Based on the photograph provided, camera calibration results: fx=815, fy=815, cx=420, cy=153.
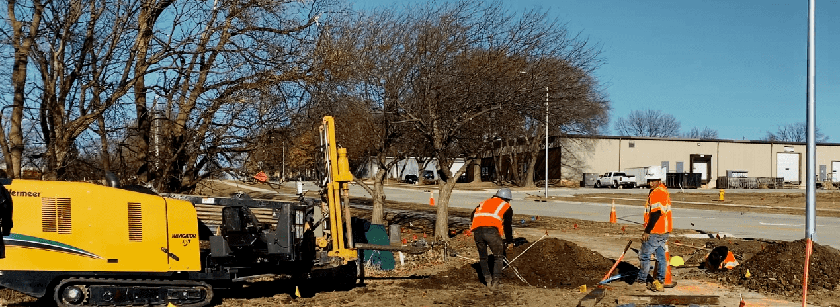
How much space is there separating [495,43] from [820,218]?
71.2 feet

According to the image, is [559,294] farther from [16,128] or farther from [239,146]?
[16,128]

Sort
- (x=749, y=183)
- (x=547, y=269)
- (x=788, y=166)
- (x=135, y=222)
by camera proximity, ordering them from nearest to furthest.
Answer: (x=135, y=222) → (x=547, y=269) → (x=749, y=183) → (x=788, y=166)

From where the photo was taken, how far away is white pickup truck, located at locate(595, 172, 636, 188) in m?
70.4

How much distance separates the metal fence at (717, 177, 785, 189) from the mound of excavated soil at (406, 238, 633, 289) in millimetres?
64057

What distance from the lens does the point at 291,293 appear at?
11367mm

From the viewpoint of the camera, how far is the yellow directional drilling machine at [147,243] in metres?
8.70

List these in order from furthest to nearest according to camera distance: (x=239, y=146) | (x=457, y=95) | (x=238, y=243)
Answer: (x=457, y=95)
(x=239, y=146)
(x=238, y=243)

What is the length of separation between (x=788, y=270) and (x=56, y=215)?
9.94m

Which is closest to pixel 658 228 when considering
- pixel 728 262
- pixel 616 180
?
pixel 728 262

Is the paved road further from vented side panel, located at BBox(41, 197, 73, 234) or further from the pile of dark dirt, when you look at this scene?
vented side panel, located at BBox(41, 197, 73, 234)

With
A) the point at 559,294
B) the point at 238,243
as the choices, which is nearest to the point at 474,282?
the point at 559,294

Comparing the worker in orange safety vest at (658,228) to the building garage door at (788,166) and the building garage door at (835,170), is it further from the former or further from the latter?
the building garage door at (835,170)

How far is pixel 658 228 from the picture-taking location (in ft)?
38.8

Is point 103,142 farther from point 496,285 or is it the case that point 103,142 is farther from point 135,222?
point 496,285
